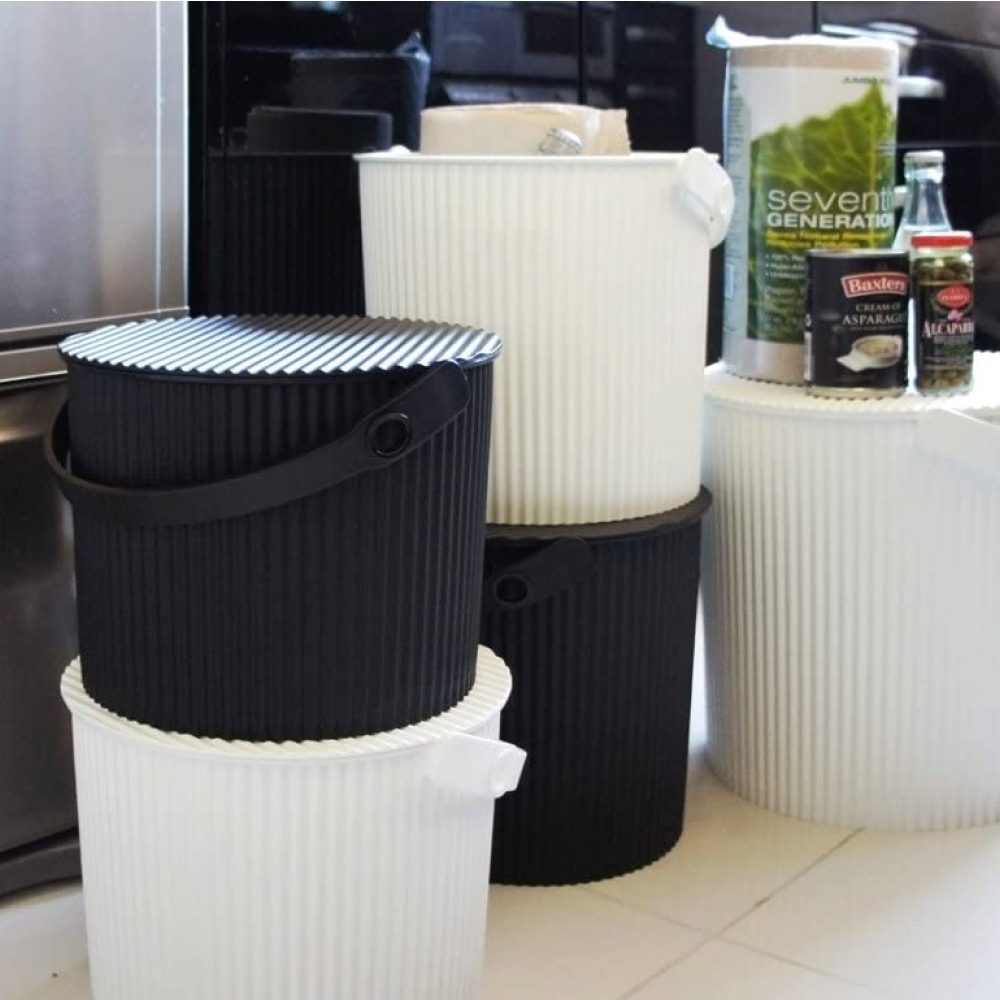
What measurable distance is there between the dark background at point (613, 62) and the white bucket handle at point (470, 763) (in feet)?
1.88

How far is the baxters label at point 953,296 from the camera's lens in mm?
1403

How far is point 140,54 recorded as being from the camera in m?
1.31

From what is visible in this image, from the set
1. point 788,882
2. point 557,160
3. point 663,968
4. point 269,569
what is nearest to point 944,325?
point 557,160

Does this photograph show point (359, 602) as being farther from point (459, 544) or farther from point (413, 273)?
point (413, 273)

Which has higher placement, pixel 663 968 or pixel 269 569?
pixel 269 569

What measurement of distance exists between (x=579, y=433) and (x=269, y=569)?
40 cm

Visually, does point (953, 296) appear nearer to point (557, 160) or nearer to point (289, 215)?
point (557, 160)

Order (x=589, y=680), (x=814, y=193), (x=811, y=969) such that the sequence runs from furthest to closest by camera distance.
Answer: (x=814, y=193) → (x=589, y=680) → (x=811, y=969)

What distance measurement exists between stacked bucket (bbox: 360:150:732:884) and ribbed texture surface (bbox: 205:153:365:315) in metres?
0.11

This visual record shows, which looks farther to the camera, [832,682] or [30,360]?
[832,682]

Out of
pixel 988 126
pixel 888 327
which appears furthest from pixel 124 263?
pixel 988 126

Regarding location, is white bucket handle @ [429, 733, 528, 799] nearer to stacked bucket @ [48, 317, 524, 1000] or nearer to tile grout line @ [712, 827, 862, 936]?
stacked bucket @ [48, 317, 524, 1000]

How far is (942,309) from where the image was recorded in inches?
55.4

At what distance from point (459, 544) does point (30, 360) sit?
422mm
